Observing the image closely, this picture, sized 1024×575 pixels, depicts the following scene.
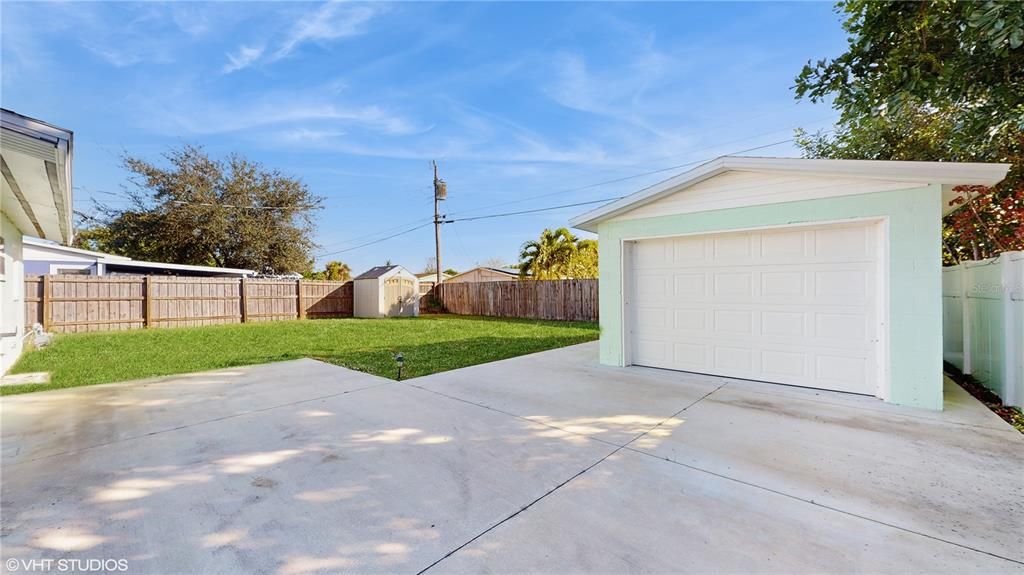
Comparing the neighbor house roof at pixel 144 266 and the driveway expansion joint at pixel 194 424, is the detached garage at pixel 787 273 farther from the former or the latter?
the neighbor house roof at pixel 144 266

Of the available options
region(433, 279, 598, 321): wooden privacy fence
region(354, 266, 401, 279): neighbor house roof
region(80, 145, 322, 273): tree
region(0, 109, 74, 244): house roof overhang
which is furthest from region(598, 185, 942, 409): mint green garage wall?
region(80, 145, 322, 273): tree

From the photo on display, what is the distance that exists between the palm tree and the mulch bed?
1204 centimetres

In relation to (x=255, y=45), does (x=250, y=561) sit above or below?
below

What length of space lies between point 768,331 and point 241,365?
841cm

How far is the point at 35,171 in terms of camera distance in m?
4.24

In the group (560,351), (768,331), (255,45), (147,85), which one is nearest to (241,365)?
(560,351)

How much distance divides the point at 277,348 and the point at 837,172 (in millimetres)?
10376

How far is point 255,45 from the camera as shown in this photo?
914 centimetres

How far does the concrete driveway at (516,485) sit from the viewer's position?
6.50ft

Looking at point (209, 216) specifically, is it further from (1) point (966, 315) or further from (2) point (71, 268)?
(1) point (966, 315)

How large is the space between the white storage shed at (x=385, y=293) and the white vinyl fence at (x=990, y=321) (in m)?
17.1

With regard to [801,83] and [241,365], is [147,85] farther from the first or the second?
[801,83]

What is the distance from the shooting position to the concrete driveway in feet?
6.50

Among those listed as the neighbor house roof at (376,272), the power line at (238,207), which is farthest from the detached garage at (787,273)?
the power line at (238,207)
